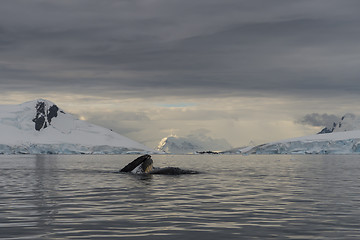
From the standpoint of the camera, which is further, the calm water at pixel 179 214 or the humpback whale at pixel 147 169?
the humpback whale at pixel 147 169

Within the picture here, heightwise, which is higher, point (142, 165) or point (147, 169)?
point (142, 165)

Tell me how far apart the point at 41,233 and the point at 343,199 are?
18.0 m

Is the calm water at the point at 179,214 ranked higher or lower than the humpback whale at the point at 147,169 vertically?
lower

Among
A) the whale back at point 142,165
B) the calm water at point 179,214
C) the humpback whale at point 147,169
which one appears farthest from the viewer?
the whale back at point 142,165

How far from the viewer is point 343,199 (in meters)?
28.4

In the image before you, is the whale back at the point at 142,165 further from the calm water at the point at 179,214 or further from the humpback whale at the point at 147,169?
the calm water at the point at 179,214

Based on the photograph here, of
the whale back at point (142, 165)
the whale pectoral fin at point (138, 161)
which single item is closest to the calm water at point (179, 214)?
the whale back at point (142, 165)

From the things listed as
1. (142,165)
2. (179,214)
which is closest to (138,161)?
(142,165)

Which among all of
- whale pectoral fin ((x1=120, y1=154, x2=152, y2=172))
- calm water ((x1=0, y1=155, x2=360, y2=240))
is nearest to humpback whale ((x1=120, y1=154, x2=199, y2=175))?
whale pectoral fin ((x1=120, y1=154, x2=152, y2=172))

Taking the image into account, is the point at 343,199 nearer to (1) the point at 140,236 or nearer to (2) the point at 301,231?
(2) the point at 301,231

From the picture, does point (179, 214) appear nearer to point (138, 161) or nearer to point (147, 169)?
point (147, 169)

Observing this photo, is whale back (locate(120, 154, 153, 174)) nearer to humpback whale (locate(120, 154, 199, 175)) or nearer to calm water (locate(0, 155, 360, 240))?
humpback whale (locate(120, 154, 199, 175))

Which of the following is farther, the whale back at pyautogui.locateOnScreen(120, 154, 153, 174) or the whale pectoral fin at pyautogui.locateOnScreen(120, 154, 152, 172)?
the whale pectoral fin at pyautogui.locateOnScreen(120, 154, 152, 172)

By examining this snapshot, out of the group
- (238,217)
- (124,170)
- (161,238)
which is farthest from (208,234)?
(124,170)
